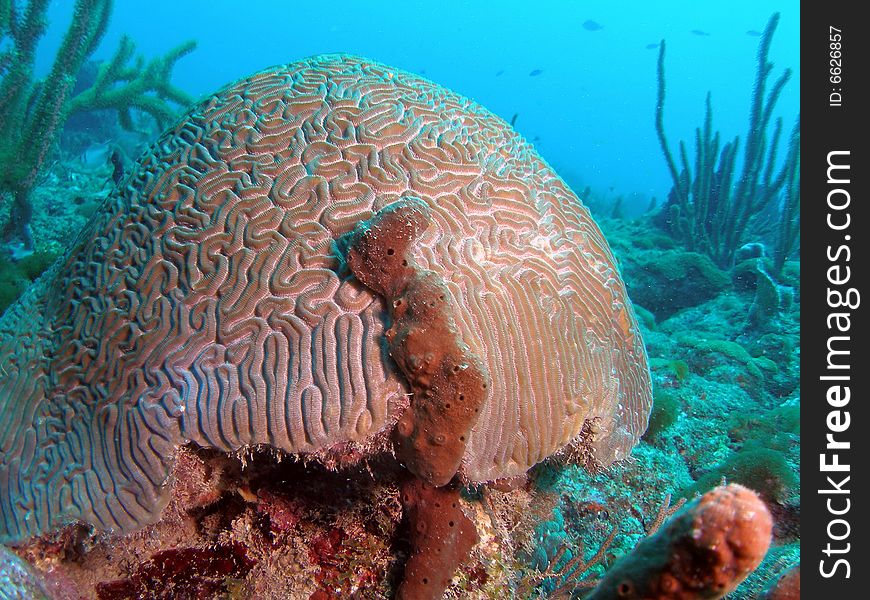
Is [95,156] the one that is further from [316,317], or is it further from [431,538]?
[431,538]

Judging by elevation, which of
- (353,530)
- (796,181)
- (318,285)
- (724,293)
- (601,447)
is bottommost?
(353,530)

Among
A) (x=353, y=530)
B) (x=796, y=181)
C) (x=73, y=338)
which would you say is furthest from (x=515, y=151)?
(x=796, y=181)

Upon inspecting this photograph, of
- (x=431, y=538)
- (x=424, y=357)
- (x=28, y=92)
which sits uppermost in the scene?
(x=28, y=92)

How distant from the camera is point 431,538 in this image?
8.63 feet

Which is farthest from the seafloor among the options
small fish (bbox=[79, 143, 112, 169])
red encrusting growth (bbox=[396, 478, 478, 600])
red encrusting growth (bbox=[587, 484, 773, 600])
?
small fish (bbox=[79, 143, 112, 169])

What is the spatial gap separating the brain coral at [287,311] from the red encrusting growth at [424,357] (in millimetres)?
131

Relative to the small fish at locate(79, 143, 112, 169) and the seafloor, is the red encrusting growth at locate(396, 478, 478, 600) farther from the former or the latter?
the small fish at locate(79, 143, 112, 169)

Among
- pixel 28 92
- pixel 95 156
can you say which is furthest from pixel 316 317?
pixel 95 156

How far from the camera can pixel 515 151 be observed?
3711 millimetres

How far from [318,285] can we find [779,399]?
7.01 meters

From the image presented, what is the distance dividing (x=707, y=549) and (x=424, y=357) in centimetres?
128

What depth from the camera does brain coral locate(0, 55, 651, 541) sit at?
2402 mm
